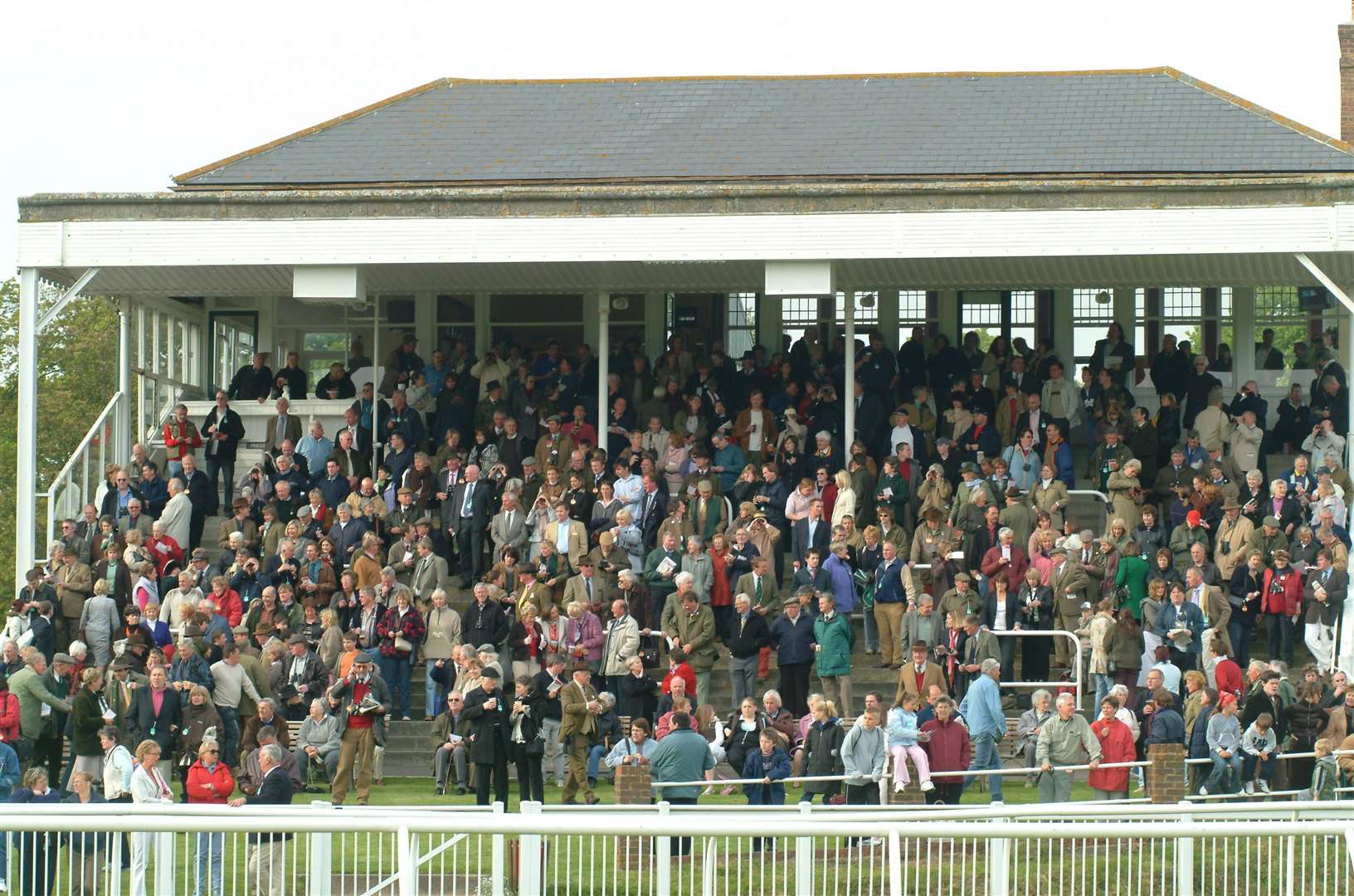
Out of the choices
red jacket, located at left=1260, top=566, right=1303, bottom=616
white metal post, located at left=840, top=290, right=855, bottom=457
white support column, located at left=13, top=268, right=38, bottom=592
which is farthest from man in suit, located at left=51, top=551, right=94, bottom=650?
red jacket, located at left=1260, top=566, right=1303, bottom=616

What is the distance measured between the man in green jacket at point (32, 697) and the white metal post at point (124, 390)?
273 inches

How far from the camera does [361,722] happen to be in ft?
67.6

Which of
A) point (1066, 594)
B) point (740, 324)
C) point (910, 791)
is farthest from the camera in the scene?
point (740, 324)

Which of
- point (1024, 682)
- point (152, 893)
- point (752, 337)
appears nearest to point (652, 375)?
point (752, 337)

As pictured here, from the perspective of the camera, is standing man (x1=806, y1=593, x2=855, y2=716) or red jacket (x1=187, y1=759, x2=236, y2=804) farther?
standing man (x1=806, y1=593, x2=855, y2=716)

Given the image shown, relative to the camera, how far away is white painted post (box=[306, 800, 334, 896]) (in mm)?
11500

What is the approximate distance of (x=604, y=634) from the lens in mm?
22359

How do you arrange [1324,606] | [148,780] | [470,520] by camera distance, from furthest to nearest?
[470,520] < [1324,606] < [148,780]

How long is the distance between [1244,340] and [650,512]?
969 cm

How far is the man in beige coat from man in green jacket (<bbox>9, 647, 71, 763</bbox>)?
1131 cm

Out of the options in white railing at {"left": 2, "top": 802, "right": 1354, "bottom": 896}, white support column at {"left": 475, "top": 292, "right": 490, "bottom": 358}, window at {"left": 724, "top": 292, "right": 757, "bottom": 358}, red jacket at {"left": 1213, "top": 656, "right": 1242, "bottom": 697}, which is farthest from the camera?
white support column at {"left": 475, "top": 292, "right": 490, "bottom": 358}

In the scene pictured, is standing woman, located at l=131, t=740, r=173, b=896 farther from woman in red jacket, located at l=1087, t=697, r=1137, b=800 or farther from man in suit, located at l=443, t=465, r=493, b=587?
woman in red jacket, located at l=1087, t=697, r=1137, b=800

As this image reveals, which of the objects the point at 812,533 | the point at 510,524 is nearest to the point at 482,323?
the point at 510,524

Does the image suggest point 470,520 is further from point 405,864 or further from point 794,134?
point 405,864
